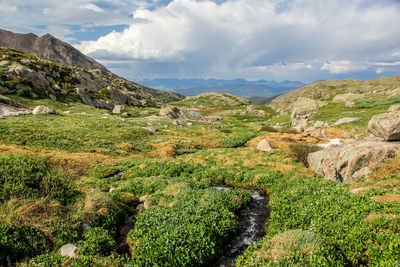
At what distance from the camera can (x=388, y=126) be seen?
2245 centimetres

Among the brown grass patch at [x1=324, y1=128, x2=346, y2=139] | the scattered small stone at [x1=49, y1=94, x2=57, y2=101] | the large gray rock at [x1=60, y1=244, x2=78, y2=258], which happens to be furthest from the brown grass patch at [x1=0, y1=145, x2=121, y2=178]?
the scattered small stone at [x1=49, y1=94, x2=57, y2=101]

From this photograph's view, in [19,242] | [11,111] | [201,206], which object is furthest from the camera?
[11,111]

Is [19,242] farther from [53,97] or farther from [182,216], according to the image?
[53,97]

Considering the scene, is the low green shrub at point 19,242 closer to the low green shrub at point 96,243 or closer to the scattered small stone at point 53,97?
the low green shrub at point 96,243

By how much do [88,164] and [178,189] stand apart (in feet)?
46.6

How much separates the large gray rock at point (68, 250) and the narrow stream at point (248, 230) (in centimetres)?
697

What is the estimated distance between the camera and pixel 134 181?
20328 millimetres

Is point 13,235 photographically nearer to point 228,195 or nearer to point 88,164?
point 228,195

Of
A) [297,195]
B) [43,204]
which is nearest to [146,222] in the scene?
[43,204]

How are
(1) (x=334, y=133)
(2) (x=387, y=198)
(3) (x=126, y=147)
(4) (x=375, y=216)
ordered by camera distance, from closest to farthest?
(4) (x=375, y=216)
(2) (x=387, y=198)
(3) (x=126, y=147)
(1) (x=334, y=133)

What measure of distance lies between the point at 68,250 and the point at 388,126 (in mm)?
30283

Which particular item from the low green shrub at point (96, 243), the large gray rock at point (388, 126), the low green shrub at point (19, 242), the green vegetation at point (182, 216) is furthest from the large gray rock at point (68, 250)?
the large gray rock at point (388, 126)

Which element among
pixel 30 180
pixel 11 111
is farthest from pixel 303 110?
pixel 11 111

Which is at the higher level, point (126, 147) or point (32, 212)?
point (32, 212)
